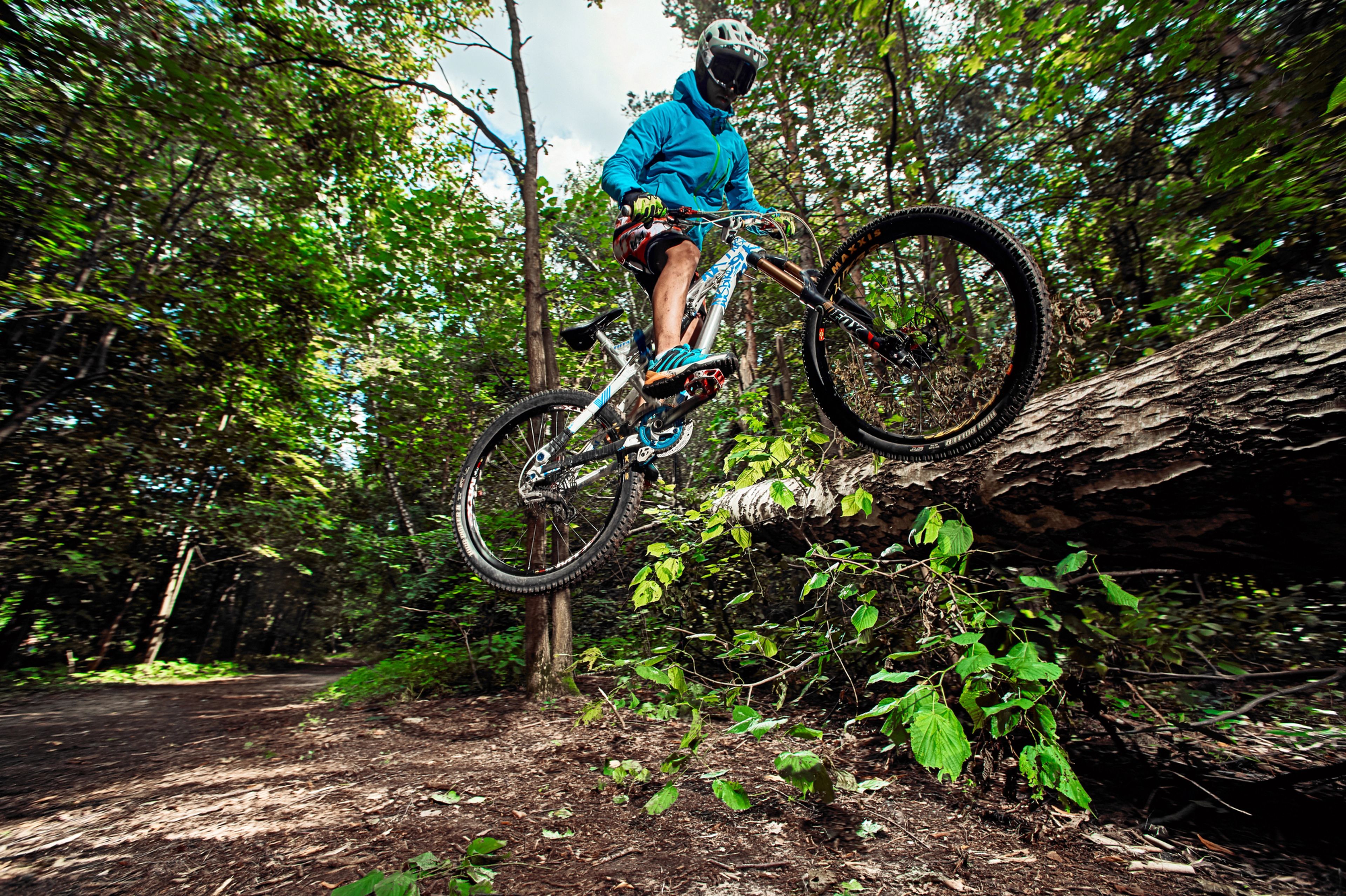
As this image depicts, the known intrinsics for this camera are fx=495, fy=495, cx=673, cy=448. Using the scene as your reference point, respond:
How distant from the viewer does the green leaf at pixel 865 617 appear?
183 centimetres

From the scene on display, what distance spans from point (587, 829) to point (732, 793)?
872 mm

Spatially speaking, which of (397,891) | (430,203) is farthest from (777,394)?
(397,891)

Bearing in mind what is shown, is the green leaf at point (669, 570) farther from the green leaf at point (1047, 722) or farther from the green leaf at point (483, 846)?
the green leaf at point (1047, 722)

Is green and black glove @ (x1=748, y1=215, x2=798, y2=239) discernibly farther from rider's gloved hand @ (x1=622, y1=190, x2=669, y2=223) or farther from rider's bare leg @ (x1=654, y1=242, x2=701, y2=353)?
rider's gloved hand @ (x1=622, y1=190, x2=669, y2=223)

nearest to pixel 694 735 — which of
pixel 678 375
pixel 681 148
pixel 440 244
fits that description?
pixel 678 375

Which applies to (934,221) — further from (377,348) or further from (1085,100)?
(377,348)

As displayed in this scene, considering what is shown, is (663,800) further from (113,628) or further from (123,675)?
(113,628)

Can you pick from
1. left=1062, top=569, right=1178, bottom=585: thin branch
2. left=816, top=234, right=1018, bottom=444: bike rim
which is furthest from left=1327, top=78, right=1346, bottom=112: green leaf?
left=1062, top=569, right=1178, bottom=585: thin branch

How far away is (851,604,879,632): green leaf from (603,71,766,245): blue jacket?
1868 millimetres

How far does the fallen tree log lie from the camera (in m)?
1.44

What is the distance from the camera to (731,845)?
1.96m

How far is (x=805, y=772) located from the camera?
169 cm

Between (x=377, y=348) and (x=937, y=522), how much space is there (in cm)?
1373

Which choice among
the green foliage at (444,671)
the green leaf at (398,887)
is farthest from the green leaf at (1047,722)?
the green foliage at (444,671)
